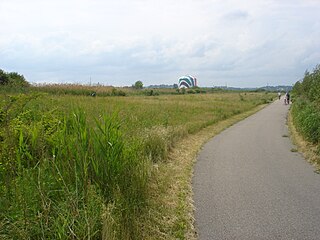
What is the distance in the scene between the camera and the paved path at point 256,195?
4.65 metres

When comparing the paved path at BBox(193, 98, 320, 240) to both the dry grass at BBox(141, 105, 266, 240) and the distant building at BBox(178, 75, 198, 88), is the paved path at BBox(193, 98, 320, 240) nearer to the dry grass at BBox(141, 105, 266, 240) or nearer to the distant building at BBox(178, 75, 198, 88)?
the dry grass at BBox(141, 105, 266, 240)

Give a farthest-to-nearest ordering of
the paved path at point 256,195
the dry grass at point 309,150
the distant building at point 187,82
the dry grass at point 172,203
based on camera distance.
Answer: the distant building at point 187,82 < the dry grass at point 309,150 < the paved path at point 256,195 < the dry grass at point 172,203

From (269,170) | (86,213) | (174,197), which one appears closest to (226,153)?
(269,170)

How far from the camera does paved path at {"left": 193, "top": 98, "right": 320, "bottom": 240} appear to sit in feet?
15.3

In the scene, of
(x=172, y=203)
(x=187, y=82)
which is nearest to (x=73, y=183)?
(x=172, y=203)

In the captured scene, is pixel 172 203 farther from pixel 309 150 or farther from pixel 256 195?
pixel 309 150

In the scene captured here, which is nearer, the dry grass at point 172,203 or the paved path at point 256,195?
the dry grass at point 172,203

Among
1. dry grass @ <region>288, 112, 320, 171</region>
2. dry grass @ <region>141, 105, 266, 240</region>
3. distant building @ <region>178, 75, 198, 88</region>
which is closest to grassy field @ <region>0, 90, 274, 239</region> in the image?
dry grass @ <region>141, 105, 266, 240</region>

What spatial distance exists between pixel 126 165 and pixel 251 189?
3027 millimetres

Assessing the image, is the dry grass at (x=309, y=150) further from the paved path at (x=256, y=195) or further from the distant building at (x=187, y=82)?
the distant building at (x=187, y=82)

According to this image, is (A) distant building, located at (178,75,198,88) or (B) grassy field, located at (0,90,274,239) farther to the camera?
(A) distant building, located at (178,75,198,88)

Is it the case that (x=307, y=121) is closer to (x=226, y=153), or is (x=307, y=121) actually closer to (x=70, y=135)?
(x=226, y=153)

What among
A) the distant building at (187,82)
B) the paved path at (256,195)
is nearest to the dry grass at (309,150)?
the paved path at (256,195)

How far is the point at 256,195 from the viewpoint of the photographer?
6156mm
